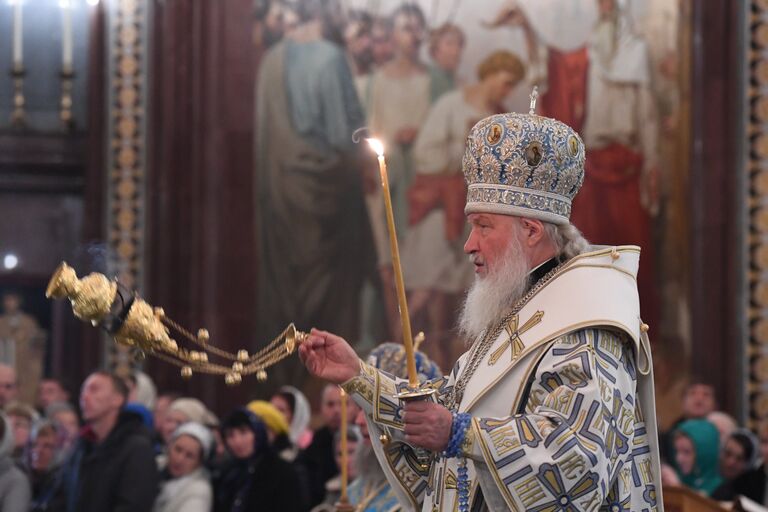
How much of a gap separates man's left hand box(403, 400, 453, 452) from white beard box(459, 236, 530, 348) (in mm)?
590

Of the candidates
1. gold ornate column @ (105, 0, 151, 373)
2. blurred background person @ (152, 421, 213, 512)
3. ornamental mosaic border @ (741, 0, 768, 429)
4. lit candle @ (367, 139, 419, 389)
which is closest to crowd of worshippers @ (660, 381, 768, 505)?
ornamental mosaic border @ (741, 0, 768, 429)

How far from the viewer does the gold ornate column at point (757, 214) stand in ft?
38.3

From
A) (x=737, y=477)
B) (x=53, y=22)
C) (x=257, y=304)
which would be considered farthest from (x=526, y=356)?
(x=53, y=22)

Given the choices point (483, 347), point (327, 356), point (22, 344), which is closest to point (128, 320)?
point (327, 356)

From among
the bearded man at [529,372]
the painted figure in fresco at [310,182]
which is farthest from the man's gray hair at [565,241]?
the painted figure in fresco at [310,182]

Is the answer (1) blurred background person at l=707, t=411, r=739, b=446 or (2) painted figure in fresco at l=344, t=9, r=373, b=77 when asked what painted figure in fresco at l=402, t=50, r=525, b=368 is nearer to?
(2) painted figure in fresco at l=344, t=9, r=373, b=77

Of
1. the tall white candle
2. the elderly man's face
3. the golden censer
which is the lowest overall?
the golden censer

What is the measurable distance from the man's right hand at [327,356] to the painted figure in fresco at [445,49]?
29.1ft

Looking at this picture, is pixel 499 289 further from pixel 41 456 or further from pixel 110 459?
pixel 41 456

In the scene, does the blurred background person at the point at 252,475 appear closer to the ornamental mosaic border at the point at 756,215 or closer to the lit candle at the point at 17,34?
the ornamental mosaic border at the point at 756,215

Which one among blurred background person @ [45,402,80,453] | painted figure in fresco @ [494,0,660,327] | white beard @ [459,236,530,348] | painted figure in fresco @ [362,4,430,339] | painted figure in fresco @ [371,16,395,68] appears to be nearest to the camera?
white beard @ [459,236,530,348]

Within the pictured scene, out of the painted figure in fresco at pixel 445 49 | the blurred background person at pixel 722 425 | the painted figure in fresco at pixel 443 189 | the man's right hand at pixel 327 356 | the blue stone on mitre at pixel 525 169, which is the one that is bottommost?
the blurred background person at pixel 722 425

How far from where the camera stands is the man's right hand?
12.5ft

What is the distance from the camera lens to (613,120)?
1235 cm
